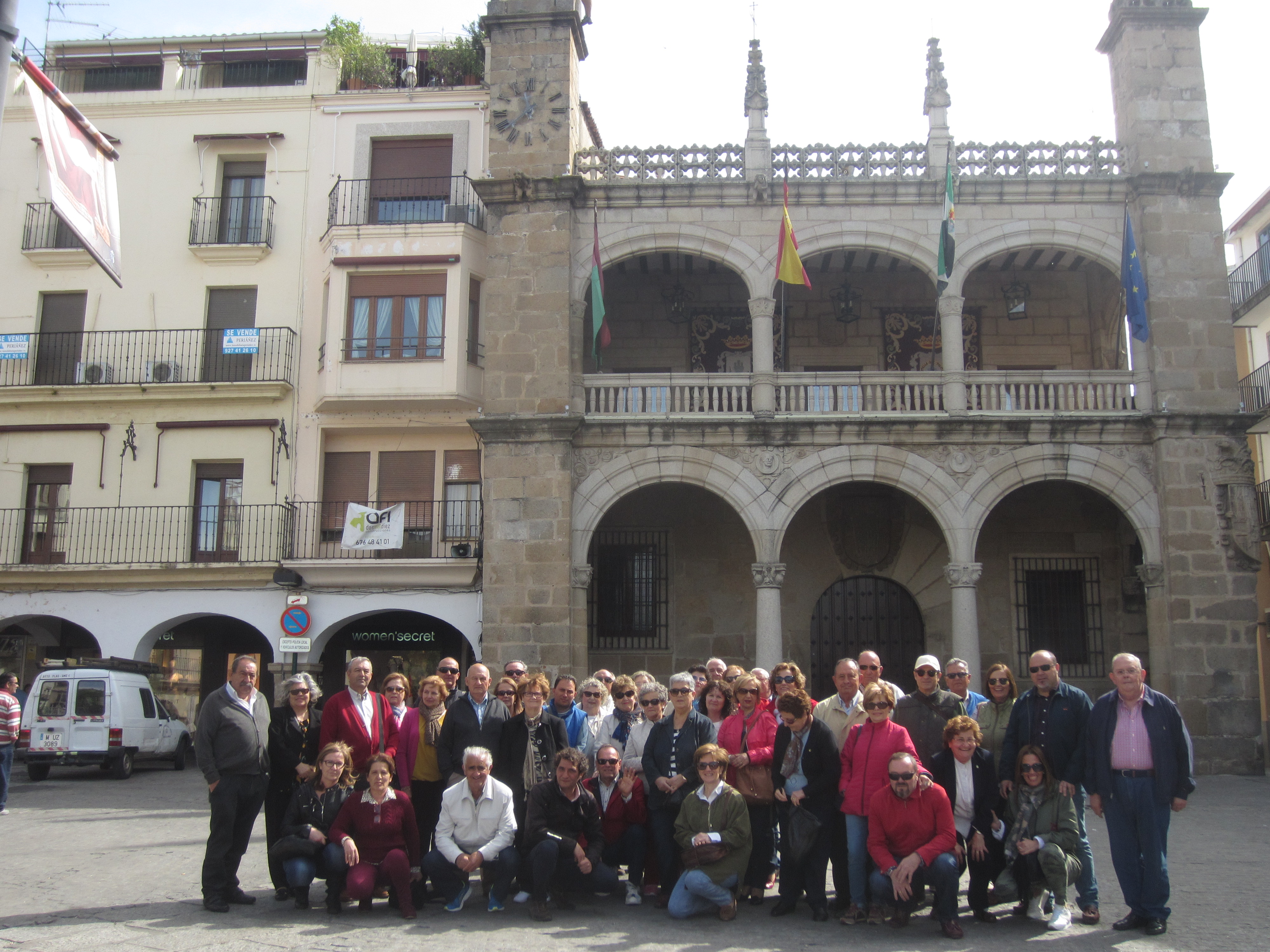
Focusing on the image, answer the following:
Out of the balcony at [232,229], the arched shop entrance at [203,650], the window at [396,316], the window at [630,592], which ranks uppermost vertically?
the balcony at [232,229]

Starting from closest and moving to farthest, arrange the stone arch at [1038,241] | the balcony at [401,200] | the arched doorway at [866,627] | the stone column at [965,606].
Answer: the stone column at [965,606]
the stone arch at [1038,241]
the arched doorway at [866,627]
the balcony at [401,200]

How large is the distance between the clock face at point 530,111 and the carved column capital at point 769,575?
7.73 metres

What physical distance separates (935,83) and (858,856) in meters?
14.0

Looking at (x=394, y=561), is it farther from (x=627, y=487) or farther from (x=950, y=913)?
(x=950, y=913)

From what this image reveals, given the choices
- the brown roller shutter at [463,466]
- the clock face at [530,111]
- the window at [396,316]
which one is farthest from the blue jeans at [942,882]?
the clock face at [530,111]

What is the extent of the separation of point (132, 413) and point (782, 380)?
1191 cm

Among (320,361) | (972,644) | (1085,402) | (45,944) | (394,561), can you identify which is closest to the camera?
(45,944)

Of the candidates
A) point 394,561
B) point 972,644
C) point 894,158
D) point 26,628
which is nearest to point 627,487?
point 394,561

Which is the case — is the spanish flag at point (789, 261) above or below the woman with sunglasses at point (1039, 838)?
above

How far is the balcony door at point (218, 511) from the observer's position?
1964cm

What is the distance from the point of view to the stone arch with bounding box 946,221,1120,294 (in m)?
17.3

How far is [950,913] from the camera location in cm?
720

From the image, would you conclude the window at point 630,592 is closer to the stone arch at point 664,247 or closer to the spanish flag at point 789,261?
the stone arch at point 664,247

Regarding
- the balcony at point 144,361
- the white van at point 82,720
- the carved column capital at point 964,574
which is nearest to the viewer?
the carved column capital at point 964,574
